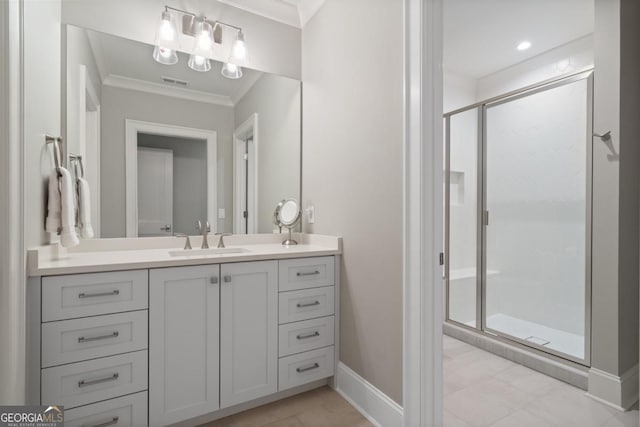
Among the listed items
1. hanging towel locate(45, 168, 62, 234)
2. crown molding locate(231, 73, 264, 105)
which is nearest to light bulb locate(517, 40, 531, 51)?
crown molding locate(231, 73, 264, 105)

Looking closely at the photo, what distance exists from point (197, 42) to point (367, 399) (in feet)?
7.54

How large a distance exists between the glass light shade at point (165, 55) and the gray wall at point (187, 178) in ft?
1.49

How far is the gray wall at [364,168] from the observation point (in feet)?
4.98

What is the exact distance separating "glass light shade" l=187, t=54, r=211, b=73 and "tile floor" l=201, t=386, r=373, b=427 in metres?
2.03

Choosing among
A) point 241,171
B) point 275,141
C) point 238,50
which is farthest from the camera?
point 275,141

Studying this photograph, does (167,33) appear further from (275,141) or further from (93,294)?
(93,294)

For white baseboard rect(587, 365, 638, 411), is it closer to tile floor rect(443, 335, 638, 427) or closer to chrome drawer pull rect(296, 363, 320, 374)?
tile floor rect(443, 335, 638, 427)

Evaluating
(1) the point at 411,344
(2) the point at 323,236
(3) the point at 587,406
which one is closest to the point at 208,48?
(2) the point at 323,236

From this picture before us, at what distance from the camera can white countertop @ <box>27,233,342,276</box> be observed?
4.10 feet

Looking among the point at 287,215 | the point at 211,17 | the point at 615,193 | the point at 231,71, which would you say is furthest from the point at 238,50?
the point at 615,193

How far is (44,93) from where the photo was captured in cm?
137

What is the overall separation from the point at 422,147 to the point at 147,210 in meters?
1.60

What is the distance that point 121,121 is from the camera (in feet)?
6.07

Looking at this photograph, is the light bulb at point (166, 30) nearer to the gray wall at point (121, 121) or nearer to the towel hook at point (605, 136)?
the gray wall at point (121, 121)
